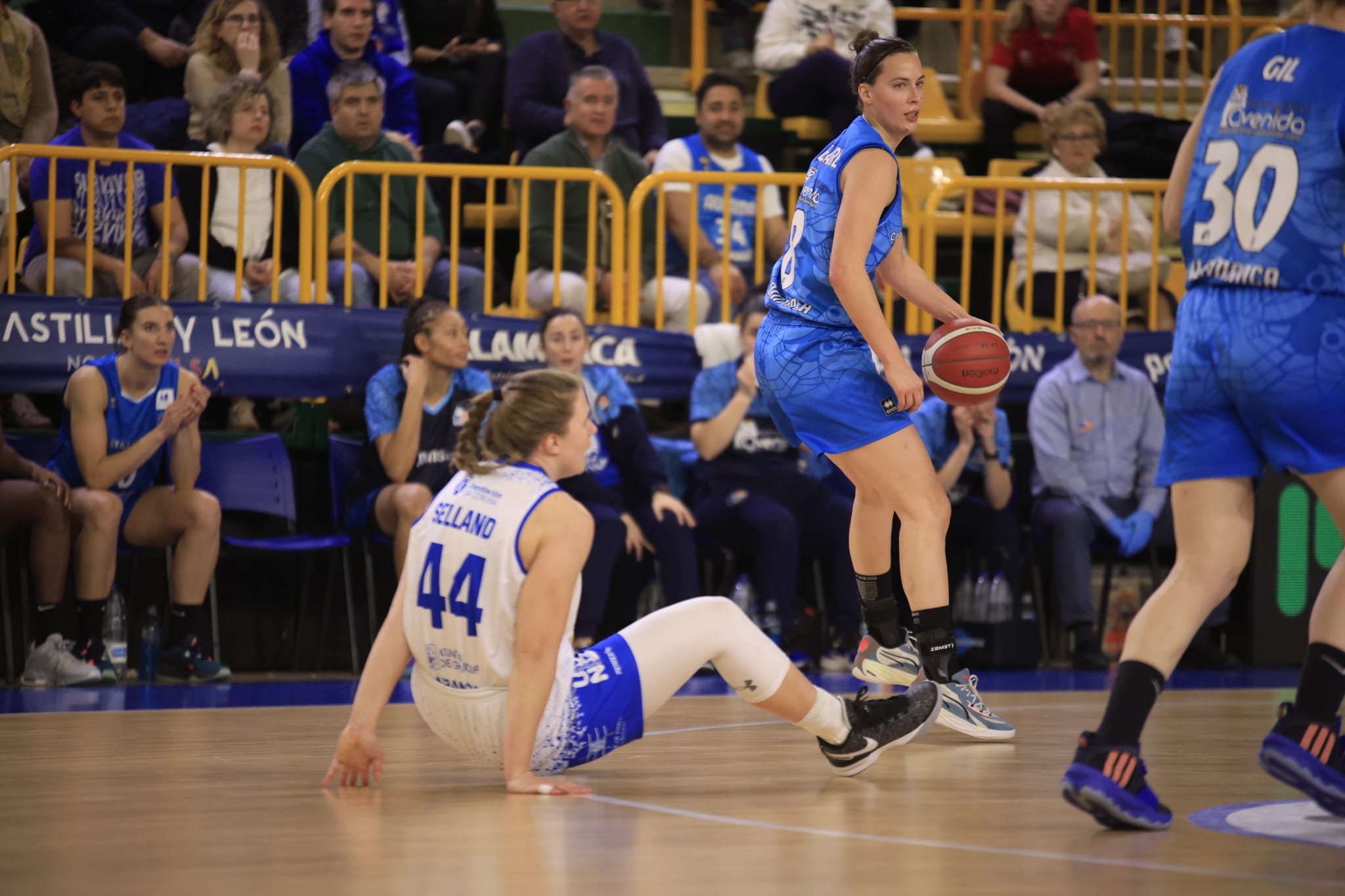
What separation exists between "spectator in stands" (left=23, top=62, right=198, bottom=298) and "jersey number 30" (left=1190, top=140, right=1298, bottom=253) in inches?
204

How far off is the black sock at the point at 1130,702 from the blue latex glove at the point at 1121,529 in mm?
4804

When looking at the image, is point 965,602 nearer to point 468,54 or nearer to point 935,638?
point 935,638

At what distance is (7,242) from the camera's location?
769 centimetres

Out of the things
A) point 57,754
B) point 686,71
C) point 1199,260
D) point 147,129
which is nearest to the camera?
point 1199,260

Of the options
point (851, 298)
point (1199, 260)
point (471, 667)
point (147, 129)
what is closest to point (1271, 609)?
point (851, 298)

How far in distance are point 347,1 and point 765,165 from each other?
245 cm

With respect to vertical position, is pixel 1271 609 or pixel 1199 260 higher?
pixel 1199 260

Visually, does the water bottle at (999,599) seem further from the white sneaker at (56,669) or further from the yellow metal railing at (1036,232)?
the white sneaker at (56,669)

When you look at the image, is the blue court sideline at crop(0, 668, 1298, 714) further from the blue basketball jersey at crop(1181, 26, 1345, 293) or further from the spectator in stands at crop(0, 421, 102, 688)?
the blue basketball jersey at crop(1181, 26, 1345, 293)

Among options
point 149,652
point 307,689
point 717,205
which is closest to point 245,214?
point 149,652

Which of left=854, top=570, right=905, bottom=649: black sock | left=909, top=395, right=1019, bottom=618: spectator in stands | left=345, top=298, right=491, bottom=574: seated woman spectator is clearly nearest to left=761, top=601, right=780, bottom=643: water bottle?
left=909, top=395, right=1019, bottom=618: spectator in stands

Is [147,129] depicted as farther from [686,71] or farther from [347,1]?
[686,71]

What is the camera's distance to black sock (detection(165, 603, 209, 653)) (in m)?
7.24

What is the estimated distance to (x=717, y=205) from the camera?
9.15 metres
